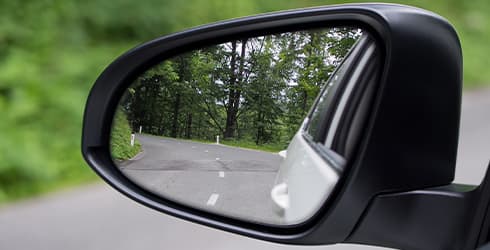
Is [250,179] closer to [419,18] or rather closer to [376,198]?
[376,198]

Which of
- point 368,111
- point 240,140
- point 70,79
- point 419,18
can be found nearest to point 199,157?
point 240,140

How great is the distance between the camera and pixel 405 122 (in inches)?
33.7

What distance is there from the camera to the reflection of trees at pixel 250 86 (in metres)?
0.97

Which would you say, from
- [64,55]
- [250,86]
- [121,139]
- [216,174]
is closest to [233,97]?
[250,86]

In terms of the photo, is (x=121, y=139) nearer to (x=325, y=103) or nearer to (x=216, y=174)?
(x=216, y=174)

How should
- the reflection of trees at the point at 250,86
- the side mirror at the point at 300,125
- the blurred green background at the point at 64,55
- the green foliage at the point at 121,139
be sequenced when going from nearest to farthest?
the side mirror at the point at 300,125, the reflection of trees at the point at 250,86, the green foliage at the point at 121,139, the blurred green background at the point at 64,55

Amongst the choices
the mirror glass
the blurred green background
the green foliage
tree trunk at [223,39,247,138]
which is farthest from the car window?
the blurred green background

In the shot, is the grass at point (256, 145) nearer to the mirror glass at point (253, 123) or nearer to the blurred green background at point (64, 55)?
the mirror glass at point (253, 123)

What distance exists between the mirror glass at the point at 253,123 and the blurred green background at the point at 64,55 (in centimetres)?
329

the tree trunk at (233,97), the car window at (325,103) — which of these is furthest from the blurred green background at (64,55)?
the tree trunk at (233,97)

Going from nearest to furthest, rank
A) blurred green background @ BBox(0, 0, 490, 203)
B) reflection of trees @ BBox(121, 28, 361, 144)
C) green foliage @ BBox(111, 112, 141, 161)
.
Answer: reflection of trees @ BBox(121, 28, 361, 144)
green foliage @ BBox(111, 112, 141, 161)
blurred green background @ BBox(0, 0, 490, 203)

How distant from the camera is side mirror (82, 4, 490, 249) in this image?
34.1 inches

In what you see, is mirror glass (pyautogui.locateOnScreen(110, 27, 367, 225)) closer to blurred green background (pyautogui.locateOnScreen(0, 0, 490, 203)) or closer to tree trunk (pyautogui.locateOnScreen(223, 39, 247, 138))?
tree trunk (pyautogui.locateOnScreen(223, 39, 247, 138))

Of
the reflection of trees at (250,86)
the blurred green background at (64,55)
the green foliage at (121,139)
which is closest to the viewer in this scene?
the reflection of trees at (250,86)
